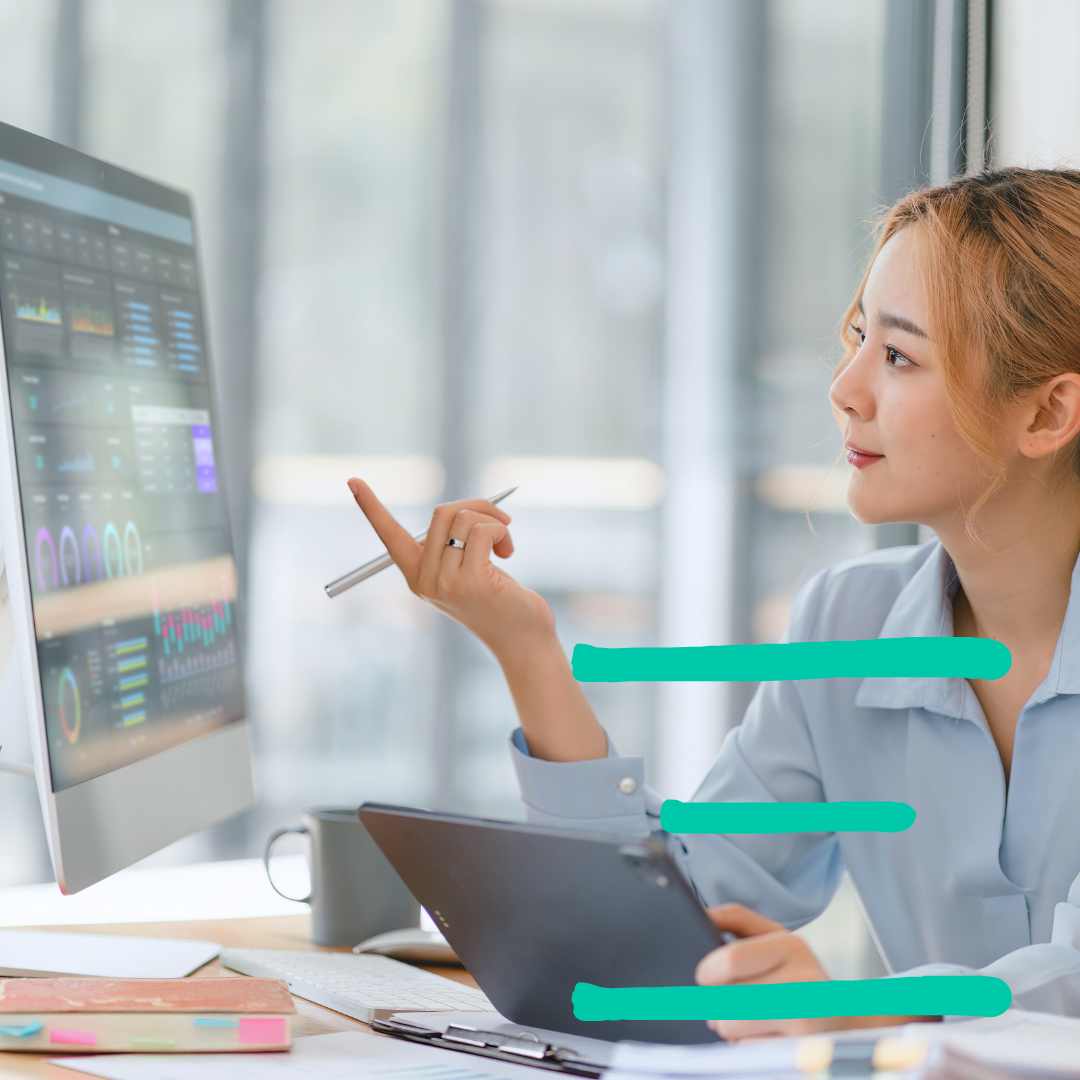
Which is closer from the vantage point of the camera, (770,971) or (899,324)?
(770,971)

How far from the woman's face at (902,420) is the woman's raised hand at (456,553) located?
29 centimetres

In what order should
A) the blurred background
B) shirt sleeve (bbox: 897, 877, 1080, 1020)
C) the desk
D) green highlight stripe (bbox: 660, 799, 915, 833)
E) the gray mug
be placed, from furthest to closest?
the blurred background
the gray mug
the desk
shirt sleeve (bbox: 897, 877, 1080, 1020)
green highlight stripe (bbox: 660, 799, 915, 833)

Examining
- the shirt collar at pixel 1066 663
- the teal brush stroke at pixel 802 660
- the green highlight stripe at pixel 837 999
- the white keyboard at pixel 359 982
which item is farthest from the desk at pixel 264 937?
the shirt collar at pixel 1066 663

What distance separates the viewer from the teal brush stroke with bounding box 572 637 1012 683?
421 millimetres

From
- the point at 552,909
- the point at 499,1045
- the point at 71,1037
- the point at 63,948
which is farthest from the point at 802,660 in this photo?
the point at 63,948

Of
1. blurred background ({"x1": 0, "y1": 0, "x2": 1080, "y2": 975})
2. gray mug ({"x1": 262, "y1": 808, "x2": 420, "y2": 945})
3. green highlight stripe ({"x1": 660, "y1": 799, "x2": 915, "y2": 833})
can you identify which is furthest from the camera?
blurred background ({"x1": 0, "y1": 0, "x2": 1080, "y2": 975})

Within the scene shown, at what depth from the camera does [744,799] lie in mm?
957

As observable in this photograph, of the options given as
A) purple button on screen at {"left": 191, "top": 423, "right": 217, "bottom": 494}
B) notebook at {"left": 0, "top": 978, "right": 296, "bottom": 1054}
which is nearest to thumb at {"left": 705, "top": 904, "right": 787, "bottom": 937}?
Result: notebook at {"left": 0, "top": 978, "right": 296, "bottom": 1054}

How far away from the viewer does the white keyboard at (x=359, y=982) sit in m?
0.72

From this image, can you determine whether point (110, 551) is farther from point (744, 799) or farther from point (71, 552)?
point (744, 799)

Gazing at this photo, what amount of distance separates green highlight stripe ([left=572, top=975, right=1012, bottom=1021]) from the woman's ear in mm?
480

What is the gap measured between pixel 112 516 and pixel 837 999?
623mm

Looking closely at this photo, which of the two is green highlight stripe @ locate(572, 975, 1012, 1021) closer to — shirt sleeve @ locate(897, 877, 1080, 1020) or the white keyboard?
shirt sleeve @ locate(897, 877, 1080, 1020)

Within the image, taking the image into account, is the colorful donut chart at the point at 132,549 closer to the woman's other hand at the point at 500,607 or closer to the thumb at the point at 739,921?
the woman's other hand at the point at 500,607
